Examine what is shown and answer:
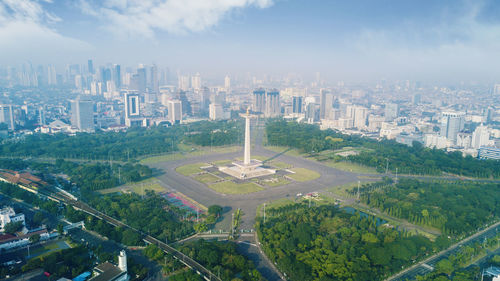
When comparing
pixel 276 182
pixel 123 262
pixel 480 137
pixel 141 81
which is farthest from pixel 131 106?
pixel 480 137

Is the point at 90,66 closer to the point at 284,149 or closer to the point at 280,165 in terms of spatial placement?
the point at 284,149

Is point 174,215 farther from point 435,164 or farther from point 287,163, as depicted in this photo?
point 435,164

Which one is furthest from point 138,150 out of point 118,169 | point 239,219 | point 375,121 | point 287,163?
point 375,121

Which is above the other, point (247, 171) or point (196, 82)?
point (196, 82)

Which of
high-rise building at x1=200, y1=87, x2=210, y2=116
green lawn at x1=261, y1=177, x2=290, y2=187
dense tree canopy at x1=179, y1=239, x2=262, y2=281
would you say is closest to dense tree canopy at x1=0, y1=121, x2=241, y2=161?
green lawn at x1=261, y1=177, x2=290, y2=187

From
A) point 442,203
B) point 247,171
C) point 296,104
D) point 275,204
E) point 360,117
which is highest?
point 296,104

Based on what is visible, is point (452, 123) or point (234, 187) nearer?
point (234, 187)
